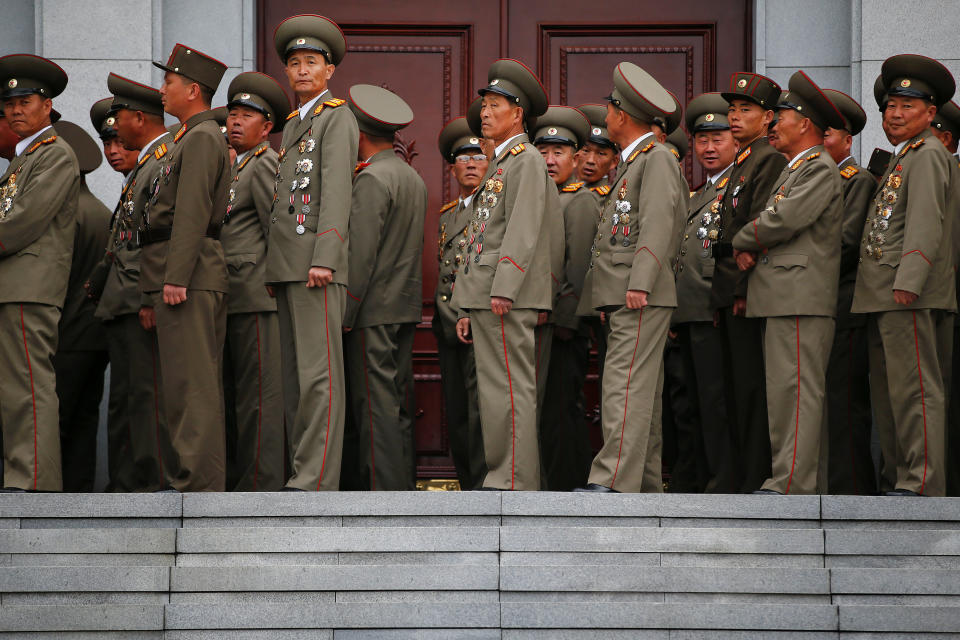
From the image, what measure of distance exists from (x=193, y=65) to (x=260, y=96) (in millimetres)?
1139

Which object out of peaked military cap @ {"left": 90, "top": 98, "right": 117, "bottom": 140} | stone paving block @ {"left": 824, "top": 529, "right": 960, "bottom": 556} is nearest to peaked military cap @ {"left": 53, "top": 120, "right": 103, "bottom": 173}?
peaked military cap @ {"left": 90, "top": 98, "right": 117, "bottom": 140}

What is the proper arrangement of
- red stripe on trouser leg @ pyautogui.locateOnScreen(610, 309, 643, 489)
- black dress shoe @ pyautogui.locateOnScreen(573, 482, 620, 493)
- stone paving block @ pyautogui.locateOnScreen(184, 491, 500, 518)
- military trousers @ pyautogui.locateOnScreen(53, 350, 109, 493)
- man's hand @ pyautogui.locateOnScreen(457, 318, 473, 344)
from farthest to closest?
military trousers @ pyautogui.locateOnScreen(53, 350, 109, 493) < man's hand @ pyautogui.locateOnScreen(457, 318, 473, 344) < red stripe on trouser leg @ pyautogui.locateOnScreen(610, 309, 643, 489) < black dress shoe @ pyautogui.locateOnScreen(573, 482, 620, 493) < stone paving block @ pyautogui.locateOnScreen(184, 491, 500, 518)

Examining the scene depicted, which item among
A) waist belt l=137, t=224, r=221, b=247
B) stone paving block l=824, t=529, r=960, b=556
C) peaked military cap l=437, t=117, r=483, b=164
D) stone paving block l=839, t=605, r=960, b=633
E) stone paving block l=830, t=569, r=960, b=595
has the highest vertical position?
peaked military cap l=437, t=117, r=483, b=164

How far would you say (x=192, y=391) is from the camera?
6812 millimetres

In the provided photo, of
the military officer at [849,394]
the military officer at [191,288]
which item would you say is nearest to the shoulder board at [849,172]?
the military officer at [849,394]

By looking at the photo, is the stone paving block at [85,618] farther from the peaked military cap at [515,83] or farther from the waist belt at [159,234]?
the peaked military cap at [515,83]

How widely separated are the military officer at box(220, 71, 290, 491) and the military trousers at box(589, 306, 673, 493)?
6.58 feet

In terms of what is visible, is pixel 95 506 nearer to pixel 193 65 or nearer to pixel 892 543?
pixel 193 65

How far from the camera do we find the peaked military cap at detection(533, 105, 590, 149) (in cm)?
878

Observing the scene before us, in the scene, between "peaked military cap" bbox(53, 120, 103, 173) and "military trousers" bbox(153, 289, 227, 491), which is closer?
"military trousers" bbox(153, 289, 227, 491)

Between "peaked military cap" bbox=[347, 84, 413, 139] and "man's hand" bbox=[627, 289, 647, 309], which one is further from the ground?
"peaked military cap" bbox=[347, 84, 413, 139]

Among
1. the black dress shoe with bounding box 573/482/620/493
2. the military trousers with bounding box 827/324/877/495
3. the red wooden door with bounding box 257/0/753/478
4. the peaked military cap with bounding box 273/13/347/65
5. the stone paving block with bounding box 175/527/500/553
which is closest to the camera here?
the stone paving block with bounding box 175/527/500/553

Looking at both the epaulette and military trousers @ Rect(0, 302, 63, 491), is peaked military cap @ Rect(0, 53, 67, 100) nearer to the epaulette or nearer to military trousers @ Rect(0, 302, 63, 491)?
the epaulette

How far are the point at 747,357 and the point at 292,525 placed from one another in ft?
8.75
